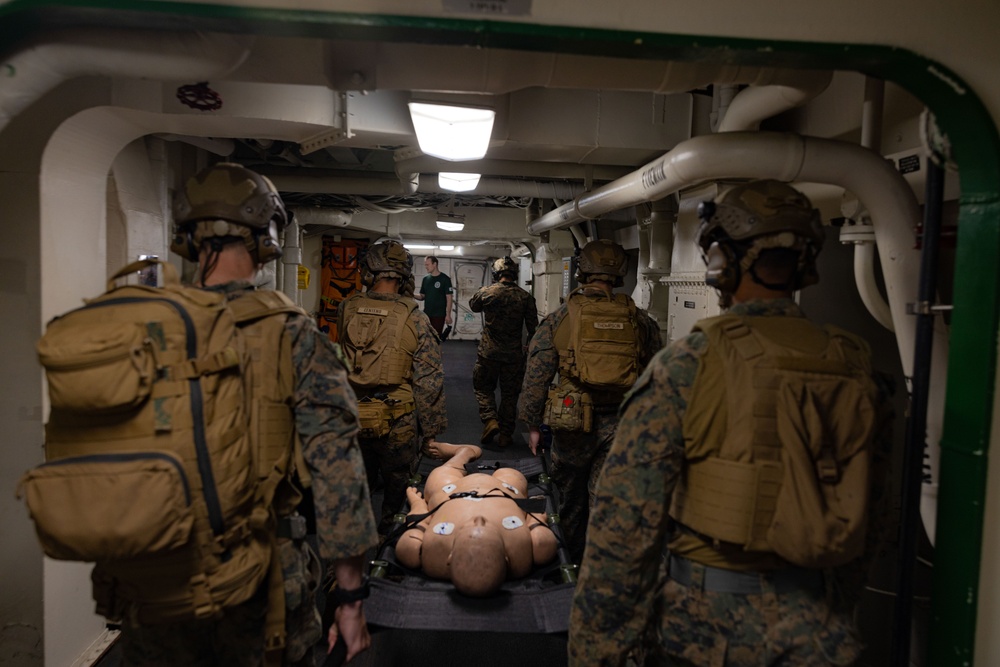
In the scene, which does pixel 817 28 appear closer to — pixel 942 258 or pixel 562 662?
pixel 942 258

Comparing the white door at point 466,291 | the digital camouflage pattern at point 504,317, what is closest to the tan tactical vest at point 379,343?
the digital camouflage pattern at point 504,317

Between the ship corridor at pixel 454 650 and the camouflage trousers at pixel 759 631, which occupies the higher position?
the camouflage trousers at pixel 759 631

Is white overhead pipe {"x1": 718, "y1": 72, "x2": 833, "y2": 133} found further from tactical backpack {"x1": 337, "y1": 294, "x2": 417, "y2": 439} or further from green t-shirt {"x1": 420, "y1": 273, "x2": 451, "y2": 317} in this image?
green t-shirt {"x1": 420, "y1": 273, "x2": 451, "y2": 317}

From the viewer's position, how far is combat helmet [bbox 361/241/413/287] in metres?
3.98

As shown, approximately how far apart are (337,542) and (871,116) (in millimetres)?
2438

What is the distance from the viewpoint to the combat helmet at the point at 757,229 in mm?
1604

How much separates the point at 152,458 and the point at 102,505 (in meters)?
0.14

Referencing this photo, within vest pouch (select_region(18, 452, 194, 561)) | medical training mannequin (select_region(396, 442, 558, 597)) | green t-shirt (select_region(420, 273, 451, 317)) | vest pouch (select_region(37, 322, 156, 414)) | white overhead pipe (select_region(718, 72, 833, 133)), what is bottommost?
medical training mannequin (select_region(396, 442, 558, 597))

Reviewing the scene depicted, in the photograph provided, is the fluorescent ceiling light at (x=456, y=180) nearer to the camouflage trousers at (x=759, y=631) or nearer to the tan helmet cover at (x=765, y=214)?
the tan helmet cover at (x=765, y=214)

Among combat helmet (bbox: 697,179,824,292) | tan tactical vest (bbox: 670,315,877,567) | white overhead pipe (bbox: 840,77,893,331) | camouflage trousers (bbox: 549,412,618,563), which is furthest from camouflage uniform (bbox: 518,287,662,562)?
tan tactical vest (bbox: 670,315,877,567)

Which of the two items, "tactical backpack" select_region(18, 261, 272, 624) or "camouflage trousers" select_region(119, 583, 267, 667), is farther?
"camouflage trousers" select_region(119, 583, 267, 667)

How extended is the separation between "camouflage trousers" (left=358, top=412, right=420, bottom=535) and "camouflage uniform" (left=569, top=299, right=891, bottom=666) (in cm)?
244

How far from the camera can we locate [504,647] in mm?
3080

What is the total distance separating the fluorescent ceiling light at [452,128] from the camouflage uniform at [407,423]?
102cm
